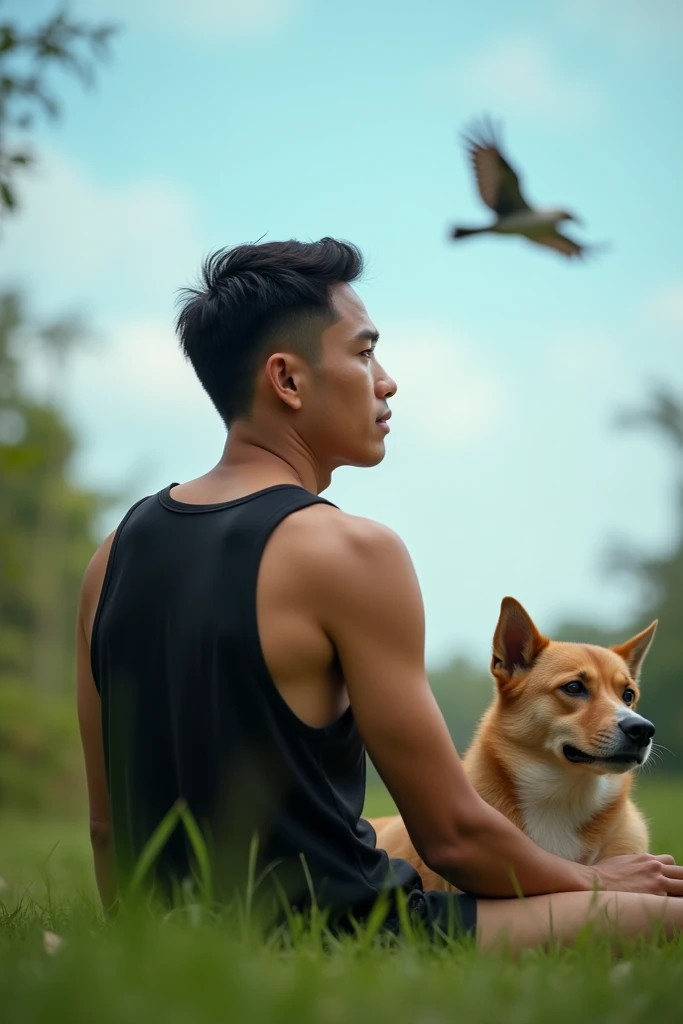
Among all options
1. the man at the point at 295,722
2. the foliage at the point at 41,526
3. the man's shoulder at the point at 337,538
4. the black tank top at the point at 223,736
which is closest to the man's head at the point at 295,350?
the man at the point at 295,722

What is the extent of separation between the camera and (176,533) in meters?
2.48

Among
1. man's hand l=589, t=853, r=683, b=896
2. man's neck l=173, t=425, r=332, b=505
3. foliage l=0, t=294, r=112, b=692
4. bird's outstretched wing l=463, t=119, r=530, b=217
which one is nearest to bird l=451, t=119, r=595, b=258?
bird's outstretched wing l=463, t=119, r=530, b=217

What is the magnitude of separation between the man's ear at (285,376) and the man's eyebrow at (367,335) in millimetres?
179

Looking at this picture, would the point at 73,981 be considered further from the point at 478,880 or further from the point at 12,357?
the point at 12,357

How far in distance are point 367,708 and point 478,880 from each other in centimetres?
48

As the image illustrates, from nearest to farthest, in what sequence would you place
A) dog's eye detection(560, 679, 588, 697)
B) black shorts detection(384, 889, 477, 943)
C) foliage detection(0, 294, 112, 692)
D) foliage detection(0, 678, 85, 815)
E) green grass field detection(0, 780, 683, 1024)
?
green grass field detection(0, 780, 683, 1024)
black shorts detection(384, 889, 477, 943)
dog's eye detection(560, 679, 588, 697)
foliage detection(0, 678, 85, 815)
foliage detection(0, 294, 112, 692)

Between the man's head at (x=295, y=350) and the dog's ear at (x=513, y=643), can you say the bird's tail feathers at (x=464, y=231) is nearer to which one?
the man's head at (x=295, y=350)

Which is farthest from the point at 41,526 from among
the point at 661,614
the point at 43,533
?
the point at 661,614

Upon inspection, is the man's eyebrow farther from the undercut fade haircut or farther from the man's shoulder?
the man's shoulder

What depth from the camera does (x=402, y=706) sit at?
→ 7.47 feet

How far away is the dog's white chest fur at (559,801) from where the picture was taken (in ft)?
11.6

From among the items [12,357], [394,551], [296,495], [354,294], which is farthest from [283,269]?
[12,357]

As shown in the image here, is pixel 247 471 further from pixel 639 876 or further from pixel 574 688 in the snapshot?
pixel 574 688

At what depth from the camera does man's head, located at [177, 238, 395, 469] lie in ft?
9.01
